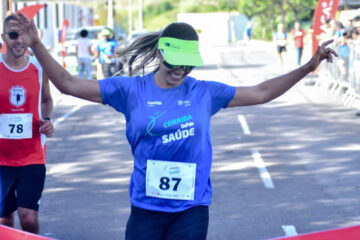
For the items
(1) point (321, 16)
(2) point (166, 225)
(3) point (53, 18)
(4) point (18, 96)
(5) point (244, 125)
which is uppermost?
(4) point (18, 96)

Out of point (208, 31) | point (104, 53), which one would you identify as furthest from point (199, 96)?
point (208, 31)

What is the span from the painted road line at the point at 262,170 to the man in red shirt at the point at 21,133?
3.99 metres

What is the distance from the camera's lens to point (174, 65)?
11.7ft

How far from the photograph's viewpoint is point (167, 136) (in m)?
3.68

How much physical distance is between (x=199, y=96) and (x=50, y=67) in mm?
811

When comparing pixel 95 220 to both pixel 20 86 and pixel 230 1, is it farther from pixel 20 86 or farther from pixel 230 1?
pixel 230 1

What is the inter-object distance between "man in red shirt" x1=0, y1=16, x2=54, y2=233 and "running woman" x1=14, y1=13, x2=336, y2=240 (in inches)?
59.7

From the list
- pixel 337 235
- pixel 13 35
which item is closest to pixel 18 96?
pixel 13 35

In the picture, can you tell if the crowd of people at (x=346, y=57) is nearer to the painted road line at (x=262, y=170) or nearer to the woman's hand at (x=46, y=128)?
the painted road line at (x=262, y=170)

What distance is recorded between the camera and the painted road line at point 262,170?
8719 millimetres

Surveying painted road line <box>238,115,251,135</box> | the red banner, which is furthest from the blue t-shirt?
the red banner

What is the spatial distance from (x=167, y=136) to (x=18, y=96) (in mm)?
1899

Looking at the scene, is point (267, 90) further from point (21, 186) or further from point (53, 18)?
point (53, 18)

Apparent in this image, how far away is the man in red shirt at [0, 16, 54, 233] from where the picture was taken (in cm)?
507
